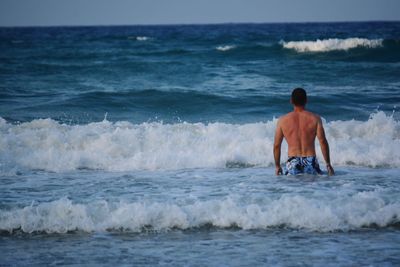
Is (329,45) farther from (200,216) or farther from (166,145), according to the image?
(200,216)

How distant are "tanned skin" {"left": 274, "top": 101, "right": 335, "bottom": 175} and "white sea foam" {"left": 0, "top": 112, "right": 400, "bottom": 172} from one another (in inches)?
64.1

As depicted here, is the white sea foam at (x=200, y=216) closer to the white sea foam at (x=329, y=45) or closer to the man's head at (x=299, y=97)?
the man's head at (x=299, y=97)

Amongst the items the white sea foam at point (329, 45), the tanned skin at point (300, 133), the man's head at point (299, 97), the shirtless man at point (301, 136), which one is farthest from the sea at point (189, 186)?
the white sea foam at point (329, 45)

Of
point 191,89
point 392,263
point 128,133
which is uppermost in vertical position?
point 191,89

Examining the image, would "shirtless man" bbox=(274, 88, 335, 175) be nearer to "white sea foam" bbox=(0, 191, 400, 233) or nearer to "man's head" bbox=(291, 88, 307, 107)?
"man's head" bbox=(291, 88, 307, 107)

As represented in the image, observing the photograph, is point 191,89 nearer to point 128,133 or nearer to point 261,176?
point 128,133

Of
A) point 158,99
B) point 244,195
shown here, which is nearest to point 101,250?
point 244,195

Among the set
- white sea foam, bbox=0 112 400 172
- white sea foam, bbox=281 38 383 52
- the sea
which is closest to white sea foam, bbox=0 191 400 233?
the sea

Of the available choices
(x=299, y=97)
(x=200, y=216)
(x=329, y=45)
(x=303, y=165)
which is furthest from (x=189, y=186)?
(x=329, y=45)

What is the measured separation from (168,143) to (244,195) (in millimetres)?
3471

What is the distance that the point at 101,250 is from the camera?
4.89m

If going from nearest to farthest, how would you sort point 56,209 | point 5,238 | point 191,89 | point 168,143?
point 5,238, point 56,209, point 168,143, point 191,89

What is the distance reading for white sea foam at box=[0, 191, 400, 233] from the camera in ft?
17.9

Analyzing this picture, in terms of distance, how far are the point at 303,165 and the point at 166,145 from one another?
3310 millimetres
